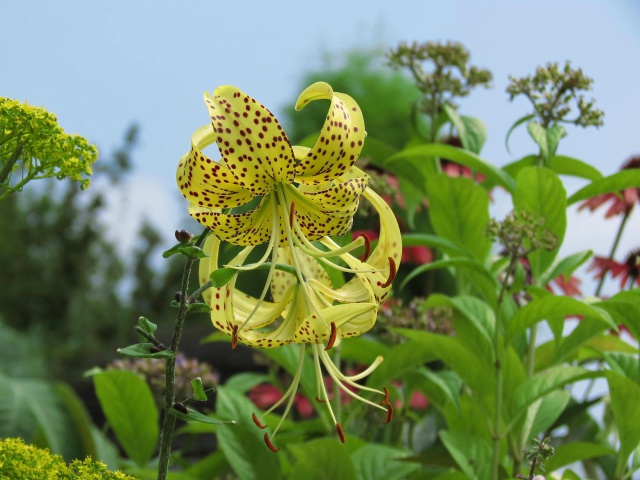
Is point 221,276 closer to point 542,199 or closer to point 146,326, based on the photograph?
point 146,326

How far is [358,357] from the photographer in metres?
1.82

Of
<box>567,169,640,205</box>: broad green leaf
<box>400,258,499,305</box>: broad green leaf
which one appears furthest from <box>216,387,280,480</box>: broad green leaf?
<box>567,169,640,205</box>: broad green leaf

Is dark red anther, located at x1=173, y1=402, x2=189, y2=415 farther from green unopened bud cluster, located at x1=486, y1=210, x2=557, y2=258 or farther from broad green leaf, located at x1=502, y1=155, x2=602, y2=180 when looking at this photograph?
broad green leaf, located at x1=502, y1=155, x2=602, y2=180

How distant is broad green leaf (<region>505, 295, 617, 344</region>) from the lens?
54.9 inches

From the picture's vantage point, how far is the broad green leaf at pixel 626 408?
1.49 m

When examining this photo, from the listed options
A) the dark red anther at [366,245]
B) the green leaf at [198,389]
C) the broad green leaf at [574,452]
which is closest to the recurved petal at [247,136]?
the dark red anther at [366,245]

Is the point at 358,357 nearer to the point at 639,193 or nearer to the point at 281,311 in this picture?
the point at 281,311

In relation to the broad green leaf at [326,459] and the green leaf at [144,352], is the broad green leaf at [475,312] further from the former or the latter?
the green leaf at [144,352]

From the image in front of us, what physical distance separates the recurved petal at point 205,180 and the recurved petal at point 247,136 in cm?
2

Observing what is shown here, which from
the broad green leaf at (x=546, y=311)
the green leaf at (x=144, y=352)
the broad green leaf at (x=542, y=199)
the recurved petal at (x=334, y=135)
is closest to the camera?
the green leaf at (x=144, y=352)

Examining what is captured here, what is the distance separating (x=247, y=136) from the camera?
92cm

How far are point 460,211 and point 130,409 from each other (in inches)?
28.8

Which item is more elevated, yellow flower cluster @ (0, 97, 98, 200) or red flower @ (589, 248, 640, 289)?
red flower @ (589, 248, 640, 289)

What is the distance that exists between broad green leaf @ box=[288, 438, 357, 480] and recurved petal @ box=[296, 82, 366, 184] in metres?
0.58
